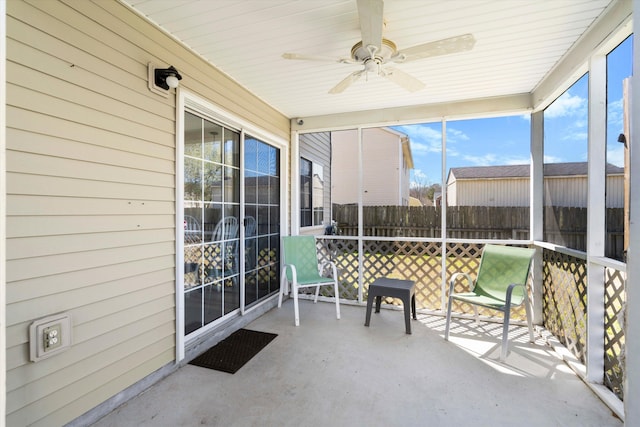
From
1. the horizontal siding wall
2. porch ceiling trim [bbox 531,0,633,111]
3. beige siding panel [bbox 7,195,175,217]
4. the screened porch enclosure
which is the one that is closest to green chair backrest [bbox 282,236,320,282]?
the screened porch enclosure

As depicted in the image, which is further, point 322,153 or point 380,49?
point 322,153

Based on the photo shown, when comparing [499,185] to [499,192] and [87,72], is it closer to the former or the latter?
[499,192]

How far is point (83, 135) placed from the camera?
1.83 metres

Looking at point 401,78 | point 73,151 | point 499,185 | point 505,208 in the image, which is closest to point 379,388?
point 401,78

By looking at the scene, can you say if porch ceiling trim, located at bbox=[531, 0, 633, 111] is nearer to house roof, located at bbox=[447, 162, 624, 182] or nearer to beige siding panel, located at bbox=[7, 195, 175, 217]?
house roof, located at bbox=[447, 162, 624, 182]

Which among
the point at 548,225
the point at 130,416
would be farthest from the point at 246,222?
the point at 548,225

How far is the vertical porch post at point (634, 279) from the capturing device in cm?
62

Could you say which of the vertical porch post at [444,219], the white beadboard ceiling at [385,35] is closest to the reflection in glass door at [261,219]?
the white beadboard ceiling at [385,35]

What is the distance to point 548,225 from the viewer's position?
11.1 ft

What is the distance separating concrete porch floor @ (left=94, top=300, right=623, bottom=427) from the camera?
1957 mm

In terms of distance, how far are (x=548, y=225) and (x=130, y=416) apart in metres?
4.13

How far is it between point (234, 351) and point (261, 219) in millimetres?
1630

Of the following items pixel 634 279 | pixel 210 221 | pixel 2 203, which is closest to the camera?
pixel 634 279

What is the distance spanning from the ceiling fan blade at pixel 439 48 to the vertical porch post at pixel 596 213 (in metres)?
1.15
